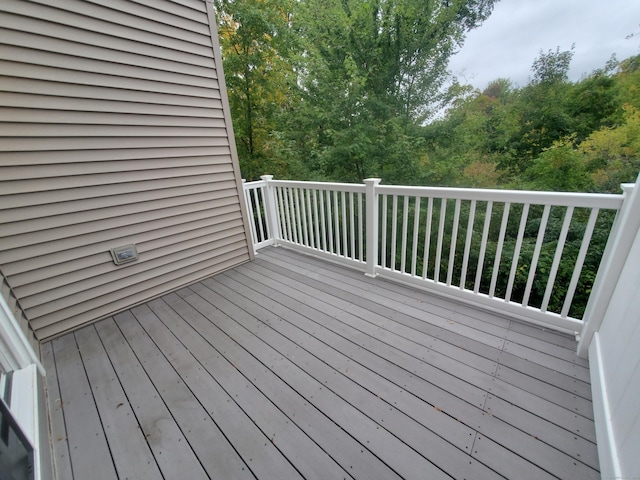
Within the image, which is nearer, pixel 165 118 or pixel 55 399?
pixel 55 399

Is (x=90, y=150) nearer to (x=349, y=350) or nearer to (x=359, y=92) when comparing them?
(x=349, y=350)

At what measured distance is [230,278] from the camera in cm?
271

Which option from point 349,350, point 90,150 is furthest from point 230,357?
point 90,150

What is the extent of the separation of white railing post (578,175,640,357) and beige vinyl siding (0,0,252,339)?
9.69 feet

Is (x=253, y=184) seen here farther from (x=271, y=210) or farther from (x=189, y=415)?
(x=189, y=415)

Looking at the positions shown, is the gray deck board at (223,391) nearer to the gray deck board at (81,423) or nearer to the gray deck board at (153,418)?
Result: the gray deck board at (153,418)

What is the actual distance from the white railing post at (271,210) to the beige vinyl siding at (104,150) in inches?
26.8

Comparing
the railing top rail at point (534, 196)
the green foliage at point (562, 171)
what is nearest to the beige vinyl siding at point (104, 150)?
the railing top rail at point (534, 196)

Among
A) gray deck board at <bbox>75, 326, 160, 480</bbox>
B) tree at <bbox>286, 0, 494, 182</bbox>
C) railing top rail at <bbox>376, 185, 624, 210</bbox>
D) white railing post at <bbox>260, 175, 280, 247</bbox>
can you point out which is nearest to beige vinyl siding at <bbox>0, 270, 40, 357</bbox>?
gray deck board at <bbox>75, 326, 160, 480</bbox>

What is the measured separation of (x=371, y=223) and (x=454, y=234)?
0.72 meters

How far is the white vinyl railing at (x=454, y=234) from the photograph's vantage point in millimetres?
1642

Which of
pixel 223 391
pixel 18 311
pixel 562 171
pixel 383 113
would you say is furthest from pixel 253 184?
pixel 562 171

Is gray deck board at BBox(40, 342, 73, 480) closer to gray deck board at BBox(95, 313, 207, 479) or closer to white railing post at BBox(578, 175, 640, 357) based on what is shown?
gray deck board at BBox(95, 313, 207, 479)

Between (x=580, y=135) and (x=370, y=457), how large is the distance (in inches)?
457
